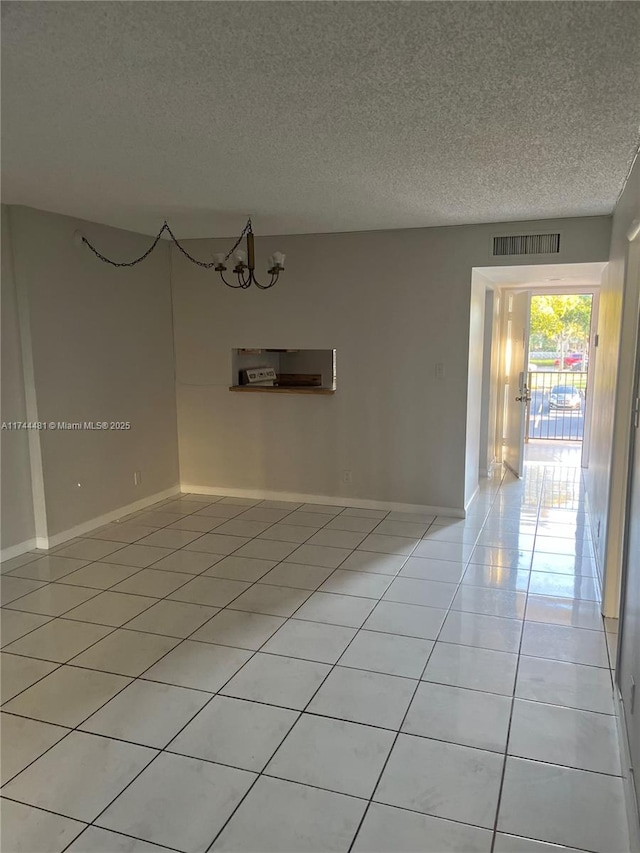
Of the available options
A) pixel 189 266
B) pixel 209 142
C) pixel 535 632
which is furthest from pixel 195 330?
pixel 535 632

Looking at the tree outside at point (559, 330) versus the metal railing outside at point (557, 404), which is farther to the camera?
the tree outside at point (559, 330)

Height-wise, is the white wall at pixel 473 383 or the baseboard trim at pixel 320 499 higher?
the white wall at pixel 473 383

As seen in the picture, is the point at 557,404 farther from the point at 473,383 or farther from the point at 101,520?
the point at 101,520

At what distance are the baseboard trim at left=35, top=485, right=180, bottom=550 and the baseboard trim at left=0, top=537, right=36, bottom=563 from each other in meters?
0.04

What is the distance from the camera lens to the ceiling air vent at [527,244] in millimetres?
4406

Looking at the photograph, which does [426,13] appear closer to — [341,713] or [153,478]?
[341,713]

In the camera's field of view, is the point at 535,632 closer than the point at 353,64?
No

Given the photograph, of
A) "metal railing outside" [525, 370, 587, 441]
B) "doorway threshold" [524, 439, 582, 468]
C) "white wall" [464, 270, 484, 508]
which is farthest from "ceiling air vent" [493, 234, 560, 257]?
"metal railing outside" [525, 370, 587, 441]

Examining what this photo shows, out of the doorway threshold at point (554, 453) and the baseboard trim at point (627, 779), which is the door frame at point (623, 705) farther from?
the doorway threshold at point (554, 453)

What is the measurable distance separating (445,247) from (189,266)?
2.25 meters

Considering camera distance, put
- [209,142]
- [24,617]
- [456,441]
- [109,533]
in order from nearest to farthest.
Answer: [209,142] < [24,617] < [109,533] < [456,441]

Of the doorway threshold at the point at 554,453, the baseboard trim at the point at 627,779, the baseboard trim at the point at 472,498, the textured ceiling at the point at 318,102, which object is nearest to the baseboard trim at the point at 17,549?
the textured ceiling at the point at 318,102

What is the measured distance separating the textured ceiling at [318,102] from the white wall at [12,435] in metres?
0.64

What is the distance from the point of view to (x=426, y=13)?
1.58 m
